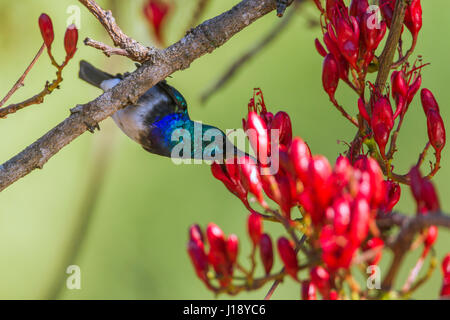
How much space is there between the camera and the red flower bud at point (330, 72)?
203 cm

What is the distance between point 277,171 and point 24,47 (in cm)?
340

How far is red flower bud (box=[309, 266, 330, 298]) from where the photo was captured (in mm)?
1470

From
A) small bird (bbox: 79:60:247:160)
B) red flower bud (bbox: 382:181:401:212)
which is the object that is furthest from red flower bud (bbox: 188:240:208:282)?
small bird (bbox: 79:60:247:160)

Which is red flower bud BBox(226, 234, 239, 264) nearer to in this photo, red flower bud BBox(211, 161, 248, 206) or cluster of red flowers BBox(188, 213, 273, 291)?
cluster of red flowers BBox(188, 213, 273, 291)

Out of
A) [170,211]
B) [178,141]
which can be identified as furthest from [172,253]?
[178,141]

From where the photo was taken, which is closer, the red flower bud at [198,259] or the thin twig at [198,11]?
the red flower bud at [198,259]

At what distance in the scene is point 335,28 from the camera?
1.96m

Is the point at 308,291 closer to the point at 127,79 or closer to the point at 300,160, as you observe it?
the point at 300,160

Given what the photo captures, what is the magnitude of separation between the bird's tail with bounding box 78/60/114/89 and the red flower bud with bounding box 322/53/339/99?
1623mm

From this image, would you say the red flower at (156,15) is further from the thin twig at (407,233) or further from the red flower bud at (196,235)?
the thin twig at (407,233)

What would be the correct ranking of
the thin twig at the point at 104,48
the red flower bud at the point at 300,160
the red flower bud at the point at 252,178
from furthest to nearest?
the thin twig at the point at 104,48
the red flower bud at the point at 252,178
the red flower bud at the point at 300,160

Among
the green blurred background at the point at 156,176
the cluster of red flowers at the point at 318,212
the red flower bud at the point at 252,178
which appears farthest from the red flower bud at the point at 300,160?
the green blurred background at the point at 156,176

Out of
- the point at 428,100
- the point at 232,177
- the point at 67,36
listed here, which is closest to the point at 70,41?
the point at 67,36

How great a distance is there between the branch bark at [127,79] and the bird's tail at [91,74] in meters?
1.39
